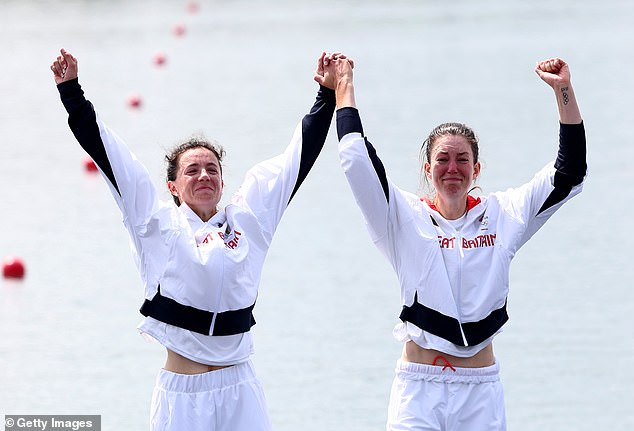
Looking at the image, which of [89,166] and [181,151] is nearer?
[181,151]

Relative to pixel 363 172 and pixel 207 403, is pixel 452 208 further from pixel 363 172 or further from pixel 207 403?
pixel 207 403

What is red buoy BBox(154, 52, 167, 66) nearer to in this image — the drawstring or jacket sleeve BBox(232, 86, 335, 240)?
jacket sleeve BBox(232, 86, 335, 240)

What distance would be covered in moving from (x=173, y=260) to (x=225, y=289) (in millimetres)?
216

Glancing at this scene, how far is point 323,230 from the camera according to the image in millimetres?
12461

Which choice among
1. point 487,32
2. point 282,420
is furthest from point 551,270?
point 487,32

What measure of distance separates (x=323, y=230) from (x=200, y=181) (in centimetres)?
776

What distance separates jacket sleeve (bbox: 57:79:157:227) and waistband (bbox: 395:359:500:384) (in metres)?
1.11

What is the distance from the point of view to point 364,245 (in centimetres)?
1177

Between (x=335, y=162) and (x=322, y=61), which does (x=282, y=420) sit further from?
(x=335, y=162)

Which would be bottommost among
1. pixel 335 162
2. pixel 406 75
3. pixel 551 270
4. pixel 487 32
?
pixel 551 270

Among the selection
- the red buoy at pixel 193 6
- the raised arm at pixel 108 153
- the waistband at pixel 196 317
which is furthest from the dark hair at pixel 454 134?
the red buoy at pixel 193 6

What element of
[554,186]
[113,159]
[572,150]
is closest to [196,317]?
[113,159]

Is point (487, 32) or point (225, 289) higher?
point (487, 32)

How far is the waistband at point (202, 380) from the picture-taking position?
4.55m
